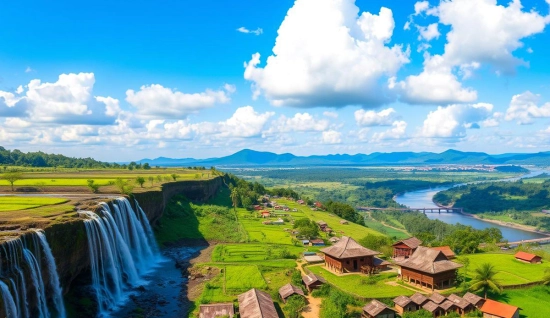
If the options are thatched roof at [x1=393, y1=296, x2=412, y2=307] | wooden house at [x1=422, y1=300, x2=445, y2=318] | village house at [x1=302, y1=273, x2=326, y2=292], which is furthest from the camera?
village house at [x1=302, y1=273, x2=326, y2=292]

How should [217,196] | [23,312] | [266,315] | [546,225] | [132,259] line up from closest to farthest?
1. [23,312]
2. [266,315]
3. [132,259]
4. [217,196]
5. [546,225]

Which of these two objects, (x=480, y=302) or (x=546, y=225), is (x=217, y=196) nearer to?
(x=480, y=302)

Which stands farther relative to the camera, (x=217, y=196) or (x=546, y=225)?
(x=546, y=225)

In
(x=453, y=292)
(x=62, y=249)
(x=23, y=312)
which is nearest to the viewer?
(x=23, y=312)

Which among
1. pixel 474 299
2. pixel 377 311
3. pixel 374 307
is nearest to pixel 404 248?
pixel 474 299

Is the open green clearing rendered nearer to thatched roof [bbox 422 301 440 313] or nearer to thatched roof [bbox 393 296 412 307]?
thatched roof [bbox 393 296 412 307]

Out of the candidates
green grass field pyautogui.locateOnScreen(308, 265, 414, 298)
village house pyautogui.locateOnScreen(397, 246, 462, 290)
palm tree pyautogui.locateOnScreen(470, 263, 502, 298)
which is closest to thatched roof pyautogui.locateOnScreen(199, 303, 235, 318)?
green grass field pyautogui.locateOnScreen(308, 265, 414, 298)

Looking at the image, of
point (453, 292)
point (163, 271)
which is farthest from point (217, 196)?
point (453, 292)
